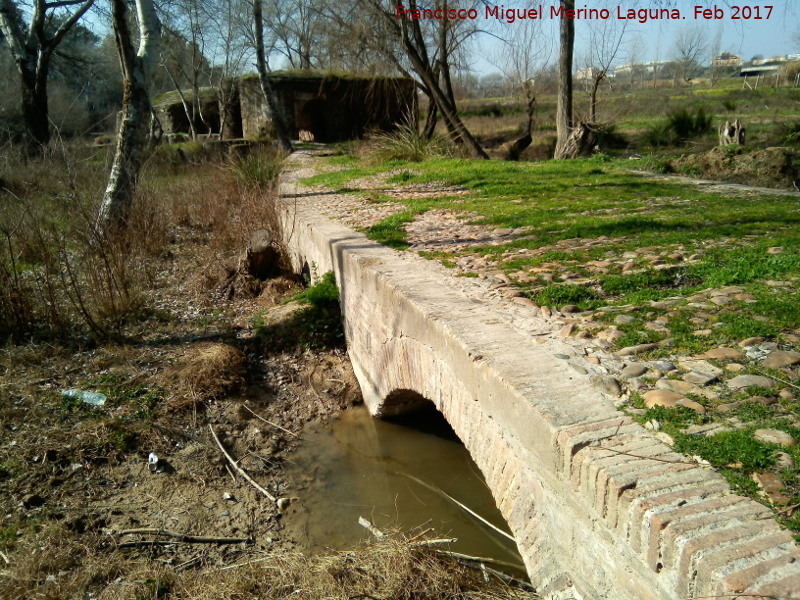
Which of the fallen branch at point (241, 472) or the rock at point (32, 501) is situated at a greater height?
the rock at point (32, 501)

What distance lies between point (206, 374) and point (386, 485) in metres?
2.00

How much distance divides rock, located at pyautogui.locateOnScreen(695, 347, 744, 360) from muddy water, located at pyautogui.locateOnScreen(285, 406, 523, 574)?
1.72 meters

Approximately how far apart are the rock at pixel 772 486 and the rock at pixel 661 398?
462 millimetres

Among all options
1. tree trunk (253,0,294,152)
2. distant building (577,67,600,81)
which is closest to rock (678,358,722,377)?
tree trunk (253,0,294,152)

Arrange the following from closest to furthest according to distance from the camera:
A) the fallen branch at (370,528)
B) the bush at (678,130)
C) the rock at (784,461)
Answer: the rock at (784,461), the fallen branch at (370,528), the bush at (678,130)

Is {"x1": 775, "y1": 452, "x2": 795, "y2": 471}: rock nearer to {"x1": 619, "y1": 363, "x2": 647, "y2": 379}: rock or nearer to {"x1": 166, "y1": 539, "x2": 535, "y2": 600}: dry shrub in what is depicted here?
{"x1": 619, "y1": 363, "x2": 647, "y2": 379}: rock

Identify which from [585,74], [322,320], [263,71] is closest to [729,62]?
[585,74]

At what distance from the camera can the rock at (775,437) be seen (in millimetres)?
1988

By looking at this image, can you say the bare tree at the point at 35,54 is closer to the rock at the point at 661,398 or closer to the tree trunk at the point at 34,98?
the tree trunk at the point at 34,98

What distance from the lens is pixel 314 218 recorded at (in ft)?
24.1

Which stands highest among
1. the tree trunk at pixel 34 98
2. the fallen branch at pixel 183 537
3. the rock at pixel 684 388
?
the tree trunk at pixel 34 98

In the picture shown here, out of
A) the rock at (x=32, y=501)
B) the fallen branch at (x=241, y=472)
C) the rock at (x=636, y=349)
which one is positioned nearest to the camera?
the rock at (x=636, y=349)

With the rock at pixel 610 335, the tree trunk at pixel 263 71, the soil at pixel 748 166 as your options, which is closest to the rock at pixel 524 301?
the rock at pixel 610 335

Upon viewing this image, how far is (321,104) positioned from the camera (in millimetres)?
22219
